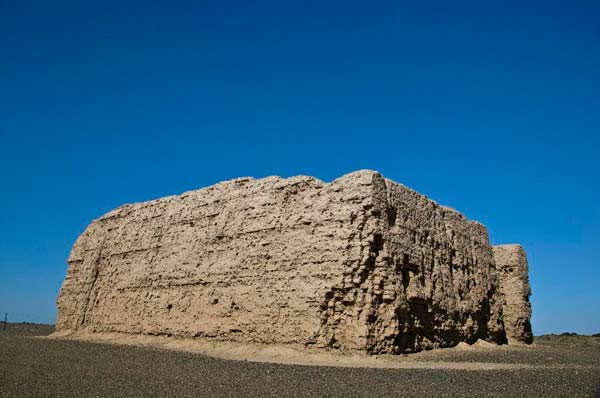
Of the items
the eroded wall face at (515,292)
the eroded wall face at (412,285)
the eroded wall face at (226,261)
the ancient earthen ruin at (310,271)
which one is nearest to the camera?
the eroded wall face at (412,285)

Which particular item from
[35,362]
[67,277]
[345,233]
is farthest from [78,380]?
[67,277]

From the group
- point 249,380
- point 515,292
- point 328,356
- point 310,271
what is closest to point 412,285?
Result: point 310,271

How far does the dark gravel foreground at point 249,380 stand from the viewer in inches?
256

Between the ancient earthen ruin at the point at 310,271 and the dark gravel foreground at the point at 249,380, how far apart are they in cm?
283

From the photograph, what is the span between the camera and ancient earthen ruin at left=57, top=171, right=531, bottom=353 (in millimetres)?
11906

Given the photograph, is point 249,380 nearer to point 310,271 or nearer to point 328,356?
point 328,356

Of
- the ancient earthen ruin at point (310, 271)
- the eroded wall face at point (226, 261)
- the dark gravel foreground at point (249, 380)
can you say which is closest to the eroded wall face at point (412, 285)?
the ancient earthen ruin at point (310, 271)

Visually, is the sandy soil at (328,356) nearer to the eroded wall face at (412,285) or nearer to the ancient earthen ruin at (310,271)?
the ancient earthen ruin at (310,271)

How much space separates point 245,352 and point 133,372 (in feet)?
15.2

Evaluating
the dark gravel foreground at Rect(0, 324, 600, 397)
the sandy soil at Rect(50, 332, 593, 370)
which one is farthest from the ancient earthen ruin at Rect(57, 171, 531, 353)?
the dark gravel foreground at Rect(0, 324, 600, 397)

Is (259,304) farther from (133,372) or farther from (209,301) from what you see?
(133,372)

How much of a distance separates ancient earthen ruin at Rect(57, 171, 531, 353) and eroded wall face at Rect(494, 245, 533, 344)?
0.12 feet

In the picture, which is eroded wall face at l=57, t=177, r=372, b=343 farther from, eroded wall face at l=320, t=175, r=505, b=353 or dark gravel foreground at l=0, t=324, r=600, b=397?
dark gravel foreground at l=0, t=324, r=600, b=397

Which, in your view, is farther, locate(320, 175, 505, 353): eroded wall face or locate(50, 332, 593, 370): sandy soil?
locate(320, 175, 505, 353): eroded wall face
